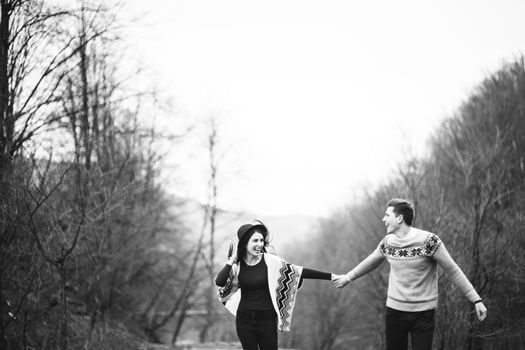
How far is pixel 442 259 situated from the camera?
14.0 feet

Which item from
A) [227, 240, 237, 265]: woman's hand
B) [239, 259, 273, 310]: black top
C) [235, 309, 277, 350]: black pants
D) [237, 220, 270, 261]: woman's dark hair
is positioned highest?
[237, 220, 270, 261]: woman's dark hair

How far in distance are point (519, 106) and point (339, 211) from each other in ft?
77.5

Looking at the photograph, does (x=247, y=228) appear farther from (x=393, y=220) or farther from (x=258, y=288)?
(x=393, y=220)

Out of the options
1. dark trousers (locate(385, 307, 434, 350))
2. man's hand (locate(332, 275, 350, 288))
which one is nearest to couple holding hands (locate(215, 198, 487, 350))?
dark trousers (locate(385, 307, 434, 350))

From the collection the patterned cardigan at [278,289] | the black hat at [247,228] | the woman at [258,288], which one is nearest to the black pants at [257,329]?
the woman at [258,288]

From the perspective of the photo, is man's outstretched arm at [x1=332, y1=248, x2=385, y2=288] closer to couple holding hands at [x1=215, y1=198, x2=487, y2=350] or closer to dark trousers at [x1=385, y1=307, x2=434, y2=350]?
couple holding hands at [x1=215, y1=198, x2=487, y2=350]

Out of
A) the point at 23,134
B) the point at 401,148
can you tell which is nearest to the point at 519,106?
the point at 401,148

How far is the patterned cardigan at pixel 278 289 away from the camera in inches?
180

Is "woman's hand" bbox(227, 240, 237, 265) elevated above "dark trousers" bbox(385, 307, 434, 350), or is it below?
above

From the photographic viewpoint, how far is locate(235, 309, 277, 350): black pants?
14.6 ft

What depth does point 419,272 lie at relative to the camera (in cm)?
434

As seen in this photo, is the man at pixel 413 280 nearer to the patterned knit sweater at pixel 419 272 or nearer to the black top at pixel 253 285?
the patterned knit sweater at pixel 419 272

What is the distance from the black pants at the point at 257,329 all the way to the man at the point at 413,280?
1077 millimetres

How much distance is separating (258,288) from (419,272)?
148 centimetres
